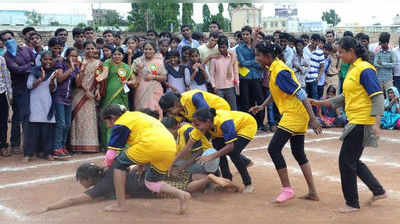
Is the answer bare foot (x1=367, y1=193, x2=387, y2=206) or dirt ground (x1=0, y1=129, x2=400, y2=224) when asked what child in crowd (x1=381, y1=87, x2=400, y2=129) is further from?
bare foot (x1=367, y1=193, x2=387, y2=206)

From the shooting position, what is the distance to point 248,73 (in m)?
10.6

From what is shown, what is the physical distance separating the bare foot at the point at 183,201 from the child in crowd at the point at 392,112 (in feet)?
23.5

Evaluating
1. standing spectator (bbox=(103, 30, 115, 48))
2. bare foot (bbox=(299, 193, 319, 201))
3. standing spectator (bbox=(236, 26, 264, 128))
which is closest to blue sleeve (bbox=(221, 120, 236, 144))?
bare foot (bbox=(299, 193, 319, 201))

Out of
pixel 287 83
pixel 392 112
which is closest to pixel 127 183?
pixel 287 83

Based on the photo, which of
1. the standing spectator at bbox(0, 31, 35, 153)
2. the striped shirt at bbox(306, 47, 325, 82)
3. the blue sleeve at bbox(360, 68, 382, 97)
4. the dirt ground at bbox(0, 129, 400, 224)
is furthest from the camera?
the striped shirt at bbox(306, 47, 325, 82)

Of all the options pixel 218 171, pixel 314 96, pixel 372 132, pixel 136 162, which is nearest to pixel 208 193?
pixel 218 171

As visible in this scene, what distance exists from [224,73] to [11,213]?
5.57m

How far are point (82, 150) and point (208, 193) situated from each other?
3.42m

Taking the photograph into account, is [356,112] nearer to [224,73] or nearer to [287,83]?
[287,83]

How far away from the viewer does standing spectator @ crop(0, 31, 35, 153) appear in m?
8.32

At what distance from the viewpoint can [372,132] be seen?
5125 millimetres

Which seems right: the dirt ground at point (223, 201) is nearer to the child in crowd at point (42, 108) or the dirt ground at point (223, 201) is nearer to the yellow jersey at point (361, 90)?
the child in crowd at point (42, 108)

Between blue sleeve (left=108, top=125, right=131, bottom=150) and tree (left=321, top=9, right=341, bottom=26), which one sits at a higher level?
tree (left=321, top=9, right=341, bottom=26)

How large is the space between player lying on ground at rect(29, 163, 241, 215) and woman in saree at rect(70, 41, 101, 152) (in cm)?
274
